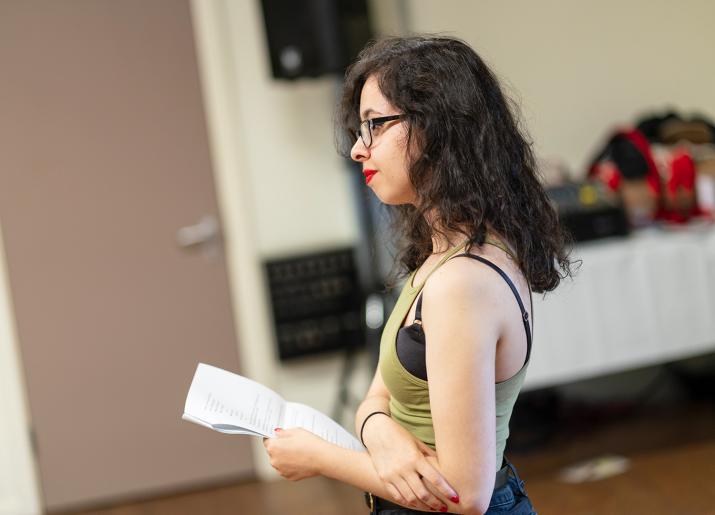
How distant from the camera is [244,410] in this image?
4.25ft

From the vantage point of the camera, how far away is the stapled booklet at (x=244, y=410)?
4.03ft

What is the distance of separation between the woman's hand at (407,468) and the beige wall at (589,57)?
2.85 meters

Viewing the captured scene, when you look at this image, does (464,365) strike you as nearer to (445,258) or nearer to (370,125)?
(445,258)

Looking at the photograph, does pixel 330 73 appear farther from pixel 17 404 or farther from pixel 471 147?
pixel 471 147

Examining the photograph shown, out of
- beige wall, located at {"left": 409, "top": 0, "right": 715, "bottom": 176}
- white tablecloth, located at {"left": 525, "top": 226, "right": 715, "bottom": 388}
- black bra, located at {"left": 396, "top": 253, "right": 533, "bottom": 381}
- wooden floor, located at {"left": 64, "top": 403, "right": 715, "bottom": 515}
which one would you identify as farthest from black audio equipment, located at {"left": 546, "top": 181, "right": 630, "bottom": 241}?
black bra, located at {"left": 396, "top": 253, "right": 533, "bottom": 381}

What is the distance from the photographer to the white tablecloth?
3107 mm

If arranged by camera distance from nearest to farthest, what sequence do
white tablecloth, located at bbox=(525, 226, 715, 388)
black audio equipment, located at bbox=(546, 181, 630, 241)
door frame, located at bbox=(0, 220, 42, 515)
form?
1. white tablecloth, located at bbox=(525, 226, 715, 388)
2. black audio equipment, located at bbox=(546, 181, 630, 241)
3. door frame, located at bbox=(0, 220, 42, 515)

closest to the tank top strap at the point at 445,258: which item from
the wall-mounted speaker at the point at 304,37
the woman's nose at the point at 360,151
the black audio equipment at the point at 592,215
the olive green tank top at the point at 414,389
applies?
the olive green tank top at the point at 414,389

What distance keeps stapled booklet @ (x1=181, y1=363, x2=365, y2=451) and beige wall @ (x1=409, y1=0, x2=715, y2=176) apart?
275 centimetres

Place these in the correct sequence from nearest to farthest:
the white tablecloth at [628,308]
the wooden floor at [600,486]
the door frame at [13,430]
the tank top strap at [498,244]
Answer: the tank top strap at [498,244]
the wooden floor at [600,486]
the white tablecloth at [628,308]
the door frame at [13,430]

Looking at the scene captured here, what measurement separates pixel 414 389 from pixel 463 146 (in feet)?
1.12

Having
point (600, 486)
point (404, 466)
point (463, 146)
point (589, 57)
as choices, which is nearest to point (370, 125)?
point (463, 146)

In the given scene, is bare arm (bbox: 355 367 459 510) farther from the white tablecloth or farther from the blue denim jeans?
the white tablecloth

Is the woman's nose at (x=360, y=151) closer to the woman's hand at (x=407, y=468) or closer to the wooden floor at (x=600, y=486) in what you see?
the woman's hand at (x=407, y=468)
